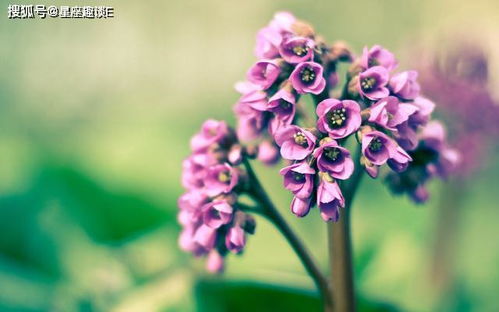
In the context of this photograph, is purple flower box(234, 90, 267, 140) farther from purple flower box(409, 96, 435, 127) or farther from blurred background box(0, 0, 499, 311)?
Answer: blurred background box(0, 0, 499, 311)

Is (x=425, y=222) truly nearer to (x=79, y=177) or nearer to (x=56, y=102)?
(x=79, y=177)

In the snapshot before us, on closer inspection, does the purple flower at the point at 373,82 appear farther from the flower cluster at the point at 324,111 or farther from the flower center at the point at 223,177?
the flower center at the point at 223,177

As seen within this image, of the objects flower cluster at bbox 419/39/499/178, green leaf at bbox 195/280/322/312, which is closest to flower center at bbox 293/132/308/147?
green leaf at bbox 195/280/322/312

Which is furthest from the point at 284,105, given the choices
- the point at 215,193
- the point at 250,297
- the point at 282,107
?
the point at 250,297

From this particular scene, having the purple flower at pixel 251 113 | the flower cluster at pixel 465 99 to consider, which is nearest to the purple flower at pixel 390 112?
the purple flower at pixel 251 113

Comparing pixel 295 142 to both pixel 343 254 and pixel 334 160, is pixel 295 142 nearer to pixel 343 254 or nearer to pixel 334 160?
pixel 334 160

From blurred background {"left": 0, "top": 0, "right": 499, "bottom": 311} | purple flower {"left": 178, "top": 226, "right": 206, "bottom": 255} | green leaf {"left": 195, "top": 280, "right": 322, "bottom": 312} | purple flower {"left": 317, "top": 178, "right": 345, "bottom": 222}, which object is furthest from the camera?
blurred background {"left": 0, "top": 0, "right": 499, "bottom": 311}
